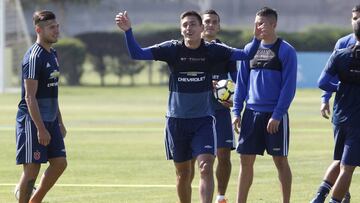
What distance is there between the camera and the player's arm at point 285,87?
12039mm

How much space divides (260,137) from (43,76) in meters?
2.55

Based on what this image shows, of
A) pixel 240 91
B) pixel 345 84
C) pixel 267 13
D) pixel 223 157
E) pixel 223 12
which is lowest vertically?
pixel 223 12

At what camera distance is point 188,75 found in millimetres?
11742

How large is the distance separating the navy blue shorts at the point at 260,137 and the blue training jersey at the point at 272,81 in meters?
0.11

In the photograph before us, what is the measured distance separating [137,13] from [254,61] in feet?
243

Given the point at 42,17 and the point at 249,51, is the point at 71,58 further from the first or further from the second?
the point at 249,51

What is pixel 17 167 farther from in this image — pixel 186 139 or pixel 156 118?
pixel 156 118

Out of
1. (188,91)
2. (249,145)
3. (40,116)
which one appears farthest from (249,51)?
(40,116)

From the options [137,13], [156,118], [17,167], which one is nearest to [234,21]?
[137,13]

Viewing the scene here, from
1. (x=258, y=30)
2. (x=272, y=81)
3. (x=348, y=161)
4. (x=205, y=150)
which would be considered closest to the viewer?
(x=348, y=161)

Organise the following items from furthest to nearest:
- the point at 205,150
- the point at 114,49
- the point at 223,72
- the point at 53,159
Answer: the point at 114,49, the point at 223,72, the point at 53,159, the point at 205,150

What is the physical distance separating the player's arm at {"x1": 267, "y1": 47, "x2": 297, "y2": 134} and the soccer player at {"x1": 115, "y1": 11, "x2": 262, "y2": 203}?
16.5 inches

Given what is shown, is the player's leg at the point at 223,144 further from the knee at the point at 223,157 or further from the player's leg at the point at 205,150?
the player's leg at the point at 205,150

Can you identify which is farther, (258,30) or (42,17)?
(258,30)
